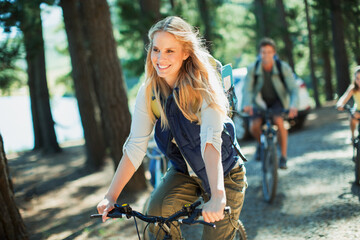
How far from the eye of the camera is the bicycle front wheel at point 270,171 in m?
5.96

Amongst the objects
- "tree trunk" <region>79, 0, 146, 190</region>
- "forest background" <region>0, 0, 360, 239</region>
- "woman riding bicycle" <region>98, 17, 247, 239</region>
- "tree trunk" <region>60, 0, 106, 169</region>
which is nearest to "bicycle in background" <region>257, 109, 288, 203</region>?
"forest background" <region>0, 0, 360, 239</region>

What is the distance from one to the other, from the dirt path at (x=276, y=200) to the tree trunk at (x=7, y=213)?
127 centimetres

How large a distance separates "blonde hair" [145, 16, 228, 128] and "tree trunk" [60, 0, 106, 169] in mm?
7863

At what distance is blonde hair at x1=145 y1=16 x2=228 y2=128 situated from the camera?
2.63 meters

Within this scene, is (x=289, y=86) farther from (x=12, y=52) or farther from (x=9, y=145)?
(x=9, y=145)

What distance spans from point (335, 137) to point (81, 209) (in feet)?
21.6

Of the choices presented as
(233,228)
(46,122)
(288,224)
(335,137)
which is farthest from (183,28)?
(46,122)

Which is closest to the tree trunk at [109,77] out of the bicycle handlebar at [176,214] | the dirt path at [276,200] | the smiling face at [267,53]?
the dirt path at [276,200]

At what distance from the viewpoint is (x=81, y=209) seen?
23.7 feet

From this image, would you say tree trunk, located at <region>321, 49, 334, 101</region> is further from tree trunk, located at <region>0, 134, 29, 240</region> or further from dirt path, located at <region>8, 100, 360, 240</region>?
tree trunk, located at <region>0, 134, 29, 240</region>

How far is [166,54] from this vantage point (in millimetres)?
2682

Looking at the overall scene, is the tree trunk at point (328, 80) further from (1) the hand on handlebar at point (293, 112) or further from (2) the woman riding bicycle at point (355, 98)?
(1) the hand on handlebar at point (293, 112)

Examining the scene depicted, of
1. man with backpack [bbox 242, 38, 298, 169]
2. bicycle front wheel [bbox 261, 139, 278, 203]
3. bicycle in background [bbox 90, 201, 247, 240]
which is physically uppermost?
man with backpack [bbox 242, 38, 298, 169]

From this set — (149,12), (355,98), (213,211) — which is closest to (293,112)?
(355,98)
